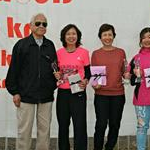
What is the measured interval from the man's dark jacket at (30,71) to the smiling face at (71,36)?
235mm

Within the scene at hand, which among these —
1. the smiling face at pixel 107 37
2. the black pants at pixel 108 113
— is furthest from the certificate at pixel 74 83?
the smiling face at pixel 107 37

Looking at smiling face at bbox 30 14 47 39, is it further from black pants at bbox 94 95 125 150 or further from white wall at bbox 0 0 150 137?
black pants at bbox 94 95 125 150

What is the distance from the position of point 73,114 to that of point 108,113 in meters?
0.42

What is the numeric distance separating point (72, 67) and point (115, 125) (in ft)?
2.75

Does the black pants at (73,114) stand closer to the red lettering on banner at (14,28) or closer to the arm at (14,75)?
the arm at (14,75)

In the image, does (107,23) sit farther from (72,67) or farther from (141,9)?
(72,67)

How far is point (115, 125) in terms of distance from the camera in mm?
4441

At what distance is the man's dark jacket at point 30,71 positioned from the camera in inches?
161

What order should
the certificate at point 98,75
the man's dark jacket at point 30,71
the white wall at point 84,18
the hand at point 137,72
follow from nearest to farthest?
the man's dark jacket at point 30,71 < the hand at point 137,72 < the certificate at point 98,75 < the white wall at point 84,18

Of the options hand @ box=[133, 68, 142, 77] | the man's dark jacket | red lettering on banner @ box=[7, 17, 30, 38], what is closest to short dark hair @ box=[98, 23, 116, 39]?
hand @ box=[133, 68, 142, 77]

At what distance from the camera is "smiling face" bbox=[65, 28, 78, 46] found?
4215 millimetres

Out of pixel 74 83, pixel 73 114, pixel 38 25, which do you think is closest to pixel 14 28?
pixel 38 25

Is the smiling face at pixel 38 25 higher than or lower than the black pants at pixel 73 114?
higher

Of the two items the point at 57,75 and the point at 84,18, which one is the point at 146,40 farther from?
the point at 57,75
